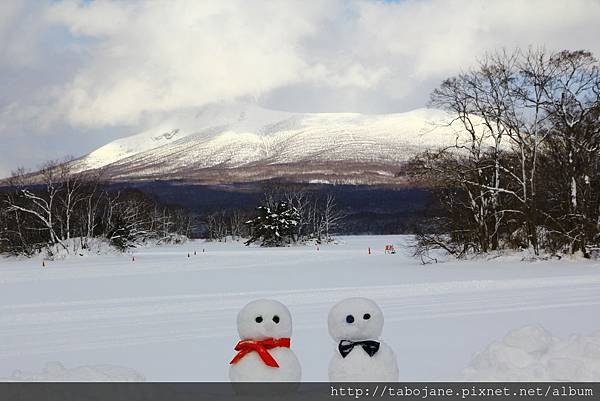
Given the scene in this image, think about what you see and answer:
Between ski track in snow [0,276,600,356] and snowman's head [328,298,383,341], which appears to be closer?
snowman's head [328,298,383,341]

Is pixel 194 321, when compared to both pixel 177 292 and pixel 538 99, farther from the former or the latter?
pixel 538 99

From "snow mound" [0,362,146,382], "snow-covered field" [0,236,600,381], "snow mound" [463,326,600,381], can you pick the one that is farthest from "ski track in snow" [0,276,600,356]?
"snow mound" [463,326,600,381]

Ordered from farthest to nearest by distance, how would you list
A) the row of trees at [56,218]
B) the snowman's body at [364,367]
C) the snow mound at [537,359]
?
the row of trees at [56,218], the snow mound at [537,359], the snowman's body at [364,367]

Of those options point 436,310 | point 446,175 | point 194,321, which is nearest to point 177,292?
point 194,321

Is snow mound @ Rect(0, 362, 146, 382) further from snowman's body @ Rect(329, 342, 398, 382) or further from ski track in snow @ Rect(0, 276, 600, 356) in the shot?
ski track in snow @ Rect(0, 276, 600, 356)

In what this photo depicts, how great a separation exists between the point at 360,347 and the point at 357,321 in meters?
0.21

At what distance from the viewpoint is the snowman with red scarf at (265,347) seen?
4.64 m

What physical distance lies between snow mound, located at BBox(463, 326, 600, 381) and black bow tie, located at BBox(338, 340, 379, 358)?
91 centimetres

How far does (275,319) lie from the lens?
15.5ft

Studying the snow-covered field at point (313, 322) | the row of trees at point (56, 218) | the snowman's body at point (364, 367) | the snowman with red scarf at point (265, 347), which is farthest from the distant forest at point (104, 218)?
the snowman with red scarf at point (265, 347)

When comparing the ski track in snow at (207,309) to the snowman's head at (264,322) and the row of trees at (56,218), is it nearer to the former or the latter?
the snowman's head at (264,322)

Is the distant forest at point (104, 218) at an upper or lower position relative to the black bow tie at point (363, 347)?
upper

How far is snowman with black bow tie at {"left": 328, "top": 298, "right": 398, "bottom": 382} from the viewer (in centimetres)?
464

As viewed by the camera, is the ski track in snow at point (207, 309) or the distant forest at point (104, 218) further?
the distant forest at point (104, 218)
